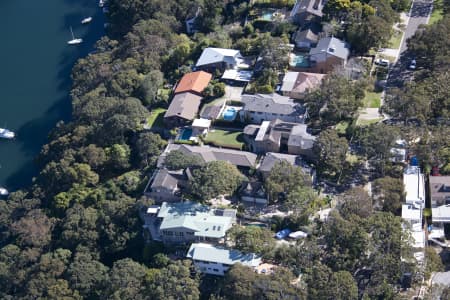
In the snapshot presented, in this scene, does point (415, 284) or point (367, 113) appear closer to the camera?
point (415, 284)

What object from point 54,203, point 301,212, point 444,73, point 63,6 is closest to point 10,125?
point 54,203

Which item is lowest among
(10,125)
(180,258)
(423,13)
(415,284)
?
(10,125)

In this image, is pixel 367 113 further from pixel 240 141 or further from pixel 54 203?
pixel 54 203

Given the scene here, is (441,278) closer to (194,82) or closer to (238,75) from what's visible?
(238,75)

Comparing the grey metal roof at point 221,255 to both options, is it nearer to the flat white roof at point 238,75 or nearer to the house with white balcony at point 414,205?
the house with white balcony at point 414,205

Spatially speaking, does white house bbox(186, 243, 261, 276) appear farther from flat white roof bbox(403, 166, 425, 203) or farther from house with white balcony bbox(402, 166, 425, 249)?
flat white roof bbox(403, 166, 425, 203)

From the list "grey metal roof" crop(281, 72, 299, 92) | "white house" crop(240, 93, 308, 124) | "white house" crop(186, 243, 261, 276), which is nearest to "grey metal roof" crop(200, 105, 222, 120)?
"white house" crop(240, 93, 308, 124)
